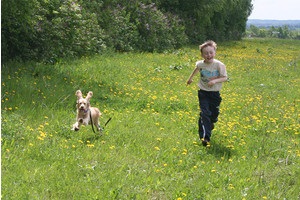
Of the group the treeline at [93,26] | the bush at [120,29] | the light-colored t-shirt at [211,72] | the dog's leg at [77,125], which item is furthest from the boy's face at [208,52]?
the bush at [120,29]

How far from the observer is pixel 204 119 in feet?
24.1

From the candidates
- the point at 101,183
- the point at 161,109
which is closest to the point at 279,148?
the point at 161,109

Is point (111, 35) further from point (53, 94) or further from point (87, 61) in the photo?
point (53, 94)

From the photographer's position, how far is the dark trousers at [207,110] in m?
7.31

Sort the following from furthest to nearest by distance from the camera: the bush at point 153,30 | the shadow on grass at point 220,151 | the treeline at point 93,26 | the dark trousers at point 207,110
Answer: the bush at point 153,30 → the treeline at point 93,26 → the dark trousers at point 207,110 → the shadow on grass at point 220,151

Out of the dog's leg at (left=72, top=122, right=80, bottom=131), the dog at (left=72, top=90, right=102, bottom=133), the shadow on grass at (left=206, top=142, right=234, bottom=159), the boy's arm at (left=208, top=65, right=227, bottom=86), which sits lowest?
the shadow on grass at (left=206, top=142, right=234, bottom=159)

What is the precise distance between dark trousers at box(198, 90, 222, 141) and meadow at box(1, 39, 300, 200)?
1.06 feet

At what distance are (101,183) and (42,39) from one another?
10029mm

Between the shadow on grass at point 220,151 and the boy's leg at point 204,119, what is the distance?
19 centimetres

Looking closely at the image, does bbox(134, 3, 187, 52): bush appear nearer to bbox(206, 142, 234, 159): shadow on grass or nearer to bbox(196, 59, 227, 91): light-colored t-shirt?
bbox(196, 59, 227, 91): light-colored t-shirt

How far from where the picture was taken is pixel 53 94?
31.0ft

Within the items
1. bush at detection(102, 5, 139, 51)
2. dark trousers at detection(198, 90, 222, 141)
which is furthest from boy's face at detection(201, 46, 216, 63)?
bush at detection(102, 5, 139, 51)

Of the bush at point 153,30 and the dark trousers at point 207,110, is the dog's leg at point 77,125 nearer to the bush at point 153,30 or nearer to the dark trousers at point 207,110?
the dark trousers at point 207,110

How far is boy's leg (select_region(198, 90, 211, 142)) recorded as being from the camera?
7.25m
